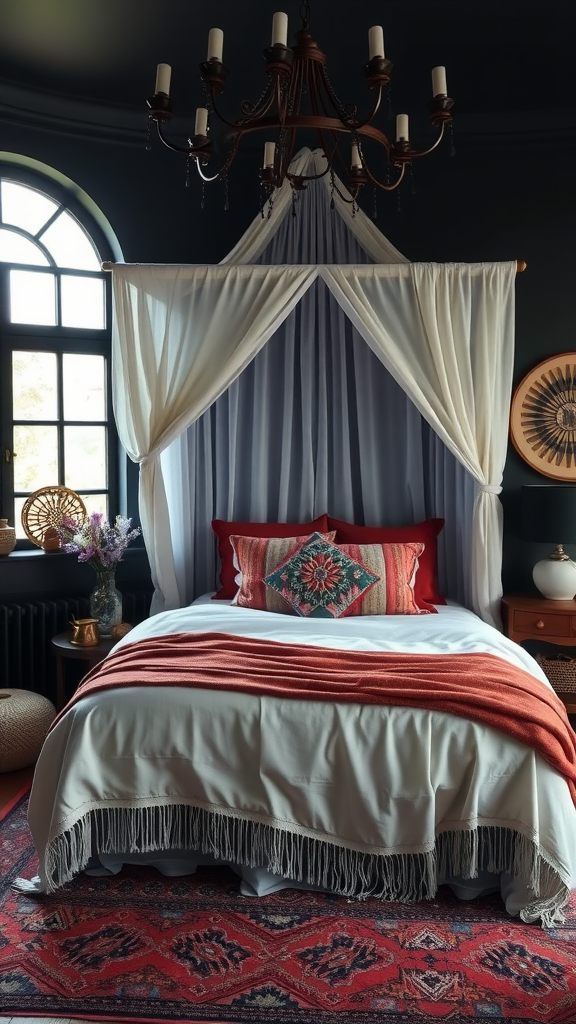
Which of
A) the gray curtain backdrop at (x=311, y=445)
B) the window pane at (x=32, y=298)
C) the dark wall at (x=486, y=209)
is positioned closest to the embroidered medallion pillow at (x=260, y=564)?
the gray curtain backdrop at (x=311, y=445)

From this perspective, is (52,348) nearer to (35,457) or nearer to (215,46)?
(35,457)

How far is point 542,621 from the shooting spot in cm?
397

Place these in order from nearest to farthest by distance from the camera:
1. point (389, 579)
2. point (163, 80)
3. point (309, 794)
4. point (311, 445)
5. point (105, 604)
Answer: point (163, 80), point (309, 794), point (389, 579), point (105, 604), point (311, 445)

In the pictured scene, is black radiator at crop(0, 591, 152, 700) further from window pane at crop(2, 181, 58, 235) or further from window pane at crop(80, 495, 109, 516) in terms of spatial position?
window pane at crop(2, 181, 58, 235)

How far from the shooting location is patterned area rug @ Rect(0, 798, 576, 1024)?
82.7 inches

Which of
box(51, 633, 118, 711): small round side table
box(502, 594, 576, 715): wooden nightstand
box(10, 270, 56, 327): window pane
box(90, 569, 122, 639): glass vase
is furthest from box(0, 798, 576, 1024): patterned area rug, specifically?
box(10, 270, 56, 327): window pane

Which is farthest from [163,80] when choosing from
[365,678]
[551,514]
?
[551,514]

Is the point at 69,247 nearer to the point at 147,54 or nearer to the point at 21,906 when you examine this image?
Result: the point at 147,54

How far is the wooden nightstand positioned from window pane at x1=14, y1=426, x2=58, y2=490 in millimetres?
2525

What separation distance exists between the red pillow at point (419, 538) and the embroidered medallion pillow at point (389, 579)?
0.31 ft

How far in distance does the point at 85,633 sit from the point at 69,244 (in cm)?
218

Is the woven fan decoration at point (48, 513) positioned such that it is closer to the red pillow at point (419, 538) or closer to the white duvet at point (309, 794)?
the red pillow at point (419, 538)

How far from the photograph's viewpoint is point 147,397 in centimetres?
402

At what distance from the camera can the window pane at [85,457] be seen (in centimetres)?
461
